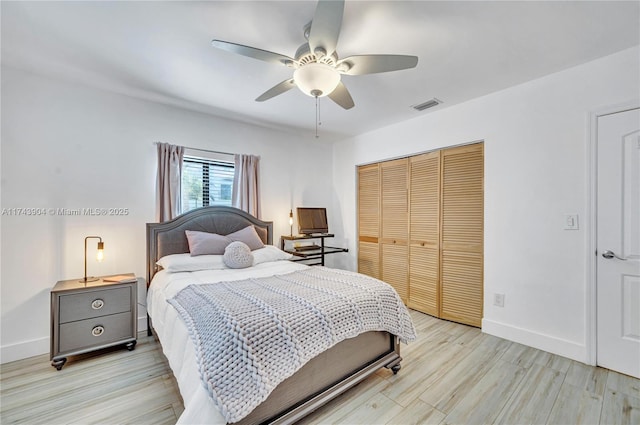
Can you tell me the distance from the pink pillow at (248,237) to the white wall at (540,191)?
8.57 ft

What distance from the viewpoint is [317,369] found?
1670 millimetres

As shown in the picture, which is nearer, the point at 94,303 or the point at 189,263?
the point at 94,303

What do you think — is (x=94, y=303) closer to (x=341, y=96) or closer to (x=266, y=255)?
(x=266, y=255)

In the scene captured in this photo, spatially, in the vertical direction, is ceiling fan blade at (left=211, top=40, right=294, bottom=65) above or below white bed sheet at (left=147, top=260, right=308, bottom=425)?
above

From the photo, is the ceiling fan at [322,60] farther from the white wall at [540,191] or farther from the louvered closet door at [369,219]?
the louvered closet door at [369,219]

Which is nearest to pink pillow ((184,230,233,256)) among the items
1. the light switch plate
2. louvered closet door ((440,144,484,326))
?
louvered closet door ((440,144,484,326))

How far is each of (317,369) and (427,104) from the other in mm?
2957

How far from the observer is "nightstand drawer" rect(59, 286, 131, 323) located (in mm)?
2266

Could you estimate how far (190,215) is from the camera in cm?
315

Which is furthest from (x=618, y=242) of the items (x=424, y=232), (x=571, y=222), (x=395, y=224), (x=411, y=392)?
(x=395, y=224)

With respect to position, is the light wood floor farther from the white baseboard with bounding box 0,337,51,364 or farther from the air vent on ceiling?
the air vent on ceiling

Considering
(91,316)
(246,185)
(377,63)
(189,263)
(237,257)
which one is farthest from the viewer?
(246,185)

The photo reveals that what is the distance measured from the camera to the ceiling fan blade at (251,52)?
161cm

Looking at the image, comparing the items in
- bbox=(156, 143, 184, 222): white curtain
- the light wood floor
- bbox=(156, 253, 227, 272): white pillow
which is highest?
bbox=(156, 143, 184, 222): white curtain
